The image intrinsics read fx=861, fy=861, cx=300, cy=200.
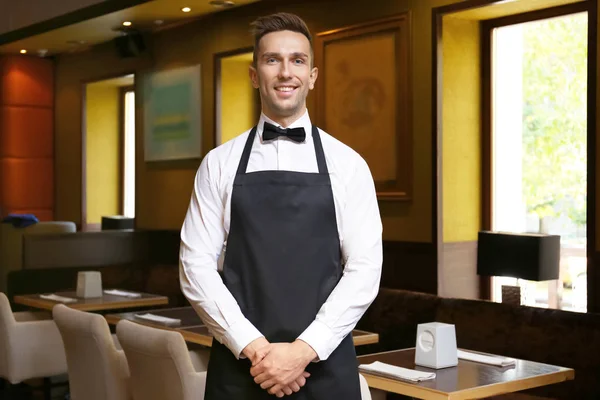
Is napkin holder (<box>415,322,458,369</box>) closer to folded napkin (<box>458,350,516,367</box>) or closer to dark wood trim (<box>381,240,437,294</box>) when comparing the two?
folded napkin (<box>458,350,516,367</box>)

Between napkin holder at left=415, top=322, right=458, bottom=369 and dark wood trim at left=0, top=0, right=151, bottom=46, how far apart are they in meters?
4.05

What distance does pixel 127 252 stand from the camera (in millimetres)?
7547

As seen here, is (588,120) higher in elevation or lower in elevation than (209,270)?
higher

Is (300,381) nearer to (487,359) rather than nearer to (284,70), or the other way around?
(284,70)

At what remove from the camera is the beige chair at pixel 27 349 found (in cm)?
509

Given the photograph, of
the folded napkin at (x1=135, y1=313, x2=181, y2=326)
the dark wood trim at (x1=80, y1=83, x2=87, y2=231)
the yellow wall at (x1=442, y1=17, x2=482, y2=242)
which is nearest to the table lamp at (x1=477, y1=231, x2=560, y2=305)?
the yellow wall at (x1=442, y1=17, x2=482, y2=242)

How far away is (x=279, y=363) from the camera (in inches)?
75.0

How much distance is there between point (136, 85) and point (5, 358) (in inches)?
144

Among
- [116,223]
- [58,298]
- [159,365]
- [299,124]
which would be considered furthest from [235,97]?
[299,124]

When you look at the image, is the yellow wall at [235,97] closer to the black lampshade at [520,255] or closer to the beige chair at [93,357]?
the black lampshade at [520,255]

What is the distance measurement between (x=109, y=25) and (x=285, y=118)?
19.3 feet

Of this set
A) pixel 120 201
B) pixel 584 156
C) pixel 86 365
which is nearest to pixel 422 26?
pixel 584 156

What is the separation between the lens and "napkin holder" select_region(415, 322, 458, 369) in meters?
3.49

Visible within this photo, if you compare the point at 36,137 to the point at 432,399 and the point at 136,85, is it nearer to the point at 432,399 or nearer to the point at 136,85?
the point at 136,85
